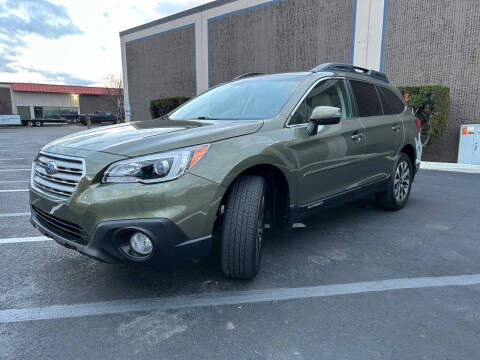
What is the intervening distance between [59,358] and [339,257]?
2349 millimetres

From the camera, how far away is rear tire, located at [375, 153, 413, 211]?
463 cm

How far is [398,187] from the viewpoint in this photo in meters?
4.82

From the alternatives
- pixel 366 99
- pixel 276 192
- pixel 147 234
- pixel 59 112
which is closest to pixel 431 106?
pixel 366 99

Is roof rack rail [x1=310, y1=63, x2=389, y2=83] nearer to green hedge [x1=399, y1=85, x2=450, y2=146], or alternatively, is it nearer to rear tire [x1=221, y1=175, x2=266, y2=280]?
rear tire [x1=221, y1=175, x2=266, y2=280]

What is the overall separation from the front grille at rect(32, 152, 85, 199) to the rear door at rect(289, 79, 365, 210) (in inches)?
65.2

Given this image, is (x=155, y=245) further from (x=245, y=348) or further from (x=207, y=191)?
(x=245, y=348)

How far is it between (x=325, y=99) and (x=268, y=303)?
6.76 ft

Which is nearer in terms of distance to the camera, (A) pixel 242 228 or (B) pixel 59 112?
(A) pixel 242 228

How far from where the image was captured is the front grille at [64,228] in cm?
234

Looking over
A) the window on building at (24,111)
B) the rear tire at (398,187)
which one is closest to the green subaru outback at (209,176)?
the rear tire at (398,187)

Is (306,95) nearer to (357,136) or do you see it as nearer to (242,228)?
(357,136)

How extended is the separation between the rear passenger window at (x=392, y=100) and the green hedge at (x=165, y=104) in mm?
15299

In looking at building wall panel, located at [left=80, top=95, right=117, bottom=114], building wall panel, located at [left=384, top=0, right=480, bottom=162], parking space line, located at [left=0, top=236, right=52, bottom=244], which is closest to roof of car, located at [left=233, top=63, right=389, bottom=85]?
parking space line, located at [left=0, top=236, right=52, bottom=244]

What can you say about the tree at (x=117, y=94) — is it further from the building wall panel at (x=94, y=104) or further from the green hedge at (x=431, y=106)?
the green hedge at (x=431, y=106)
